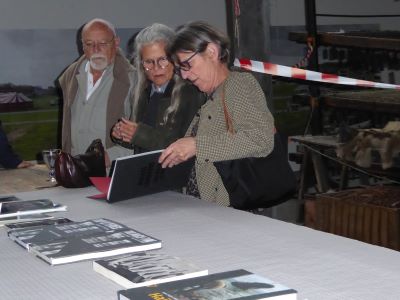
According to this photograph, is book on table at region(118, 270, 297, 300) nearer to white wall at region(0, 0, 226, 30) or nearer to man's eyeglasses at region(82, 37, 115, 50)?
man's eyeglasses at region(82, 37, 115, 50)

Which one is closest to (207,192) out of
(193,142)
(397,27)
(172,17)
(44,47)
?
(193,142)

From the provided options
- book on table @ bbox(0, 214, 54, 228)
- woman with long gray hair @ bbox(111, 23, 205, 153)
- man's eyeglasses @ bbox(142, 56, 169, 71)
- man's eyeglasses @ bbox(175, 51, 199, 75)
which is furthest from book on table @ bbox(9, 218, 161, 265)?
man's eyeglasses @ bbox(142, 56, 169, 71)

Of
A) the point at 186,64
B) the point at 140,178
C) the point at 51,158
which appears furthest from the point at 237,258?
the point at 51,158

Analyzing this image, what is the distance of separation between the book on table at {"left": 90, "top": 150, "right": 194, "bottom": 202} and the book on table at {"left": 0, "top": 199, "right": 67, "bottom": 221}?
0.19 meters

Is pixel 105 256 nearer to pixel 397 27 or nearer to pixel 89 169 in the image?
pixel 89 169

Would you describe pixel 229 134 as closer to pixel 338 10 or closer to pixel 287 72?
pixel 287 72

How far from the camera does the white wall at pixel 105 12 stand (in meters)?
5.12

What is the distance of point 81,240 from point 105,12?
3765mm

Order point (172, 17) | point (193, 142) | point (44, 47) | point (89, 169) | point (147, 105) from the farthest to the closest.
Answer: point (172, 17) < point (44, 47) < point (147, 105) < point (89, 169) < point (193, 142)

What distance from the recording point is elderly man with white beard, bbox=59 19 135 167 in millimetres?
3619

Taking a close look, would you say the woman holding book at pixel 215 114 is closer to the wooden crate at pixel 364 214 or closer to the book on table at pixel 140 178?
the book on table at pixel 140 178

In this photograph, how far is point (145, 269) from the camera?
1581mm

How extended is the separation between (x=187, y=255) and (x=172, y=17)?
4.12m

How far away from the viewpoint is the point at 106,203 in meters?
2.54
